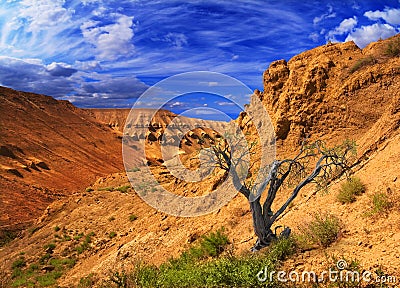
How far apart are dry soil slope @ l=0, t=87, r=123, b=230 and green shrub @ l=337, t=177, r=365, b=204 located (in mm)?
21748

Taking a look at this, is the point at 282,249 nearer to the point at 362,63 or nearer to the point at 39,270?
the point at 362,63

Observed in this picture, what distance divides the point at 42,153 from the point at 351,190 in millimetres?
40829

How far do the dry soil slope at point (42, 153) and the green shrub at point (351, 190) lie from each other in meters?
21.7

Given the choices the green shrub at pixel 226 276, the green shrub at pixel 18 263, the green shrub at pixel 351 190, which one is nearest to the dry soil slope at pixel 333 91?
the green shrub at pixel 351 190

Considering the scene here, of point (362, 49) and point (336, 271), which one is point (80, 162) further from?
point (336, 271)

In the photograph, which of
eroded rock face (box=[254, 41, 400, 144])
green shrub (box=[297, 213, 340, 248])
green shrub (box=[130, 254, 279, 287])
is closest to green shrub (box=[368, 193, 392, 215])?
green shrub (box=[297, 213, 340, 248])

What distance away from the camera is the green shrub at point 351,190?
855cm

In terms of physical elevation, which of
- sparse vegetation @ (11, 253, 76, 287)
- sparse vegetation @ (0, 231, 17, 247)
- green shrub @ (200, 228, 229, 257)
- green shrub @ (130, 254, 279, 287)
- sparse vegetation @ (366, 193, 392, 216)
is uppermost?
sparse vegetation @ (366, 193, 392, 216)

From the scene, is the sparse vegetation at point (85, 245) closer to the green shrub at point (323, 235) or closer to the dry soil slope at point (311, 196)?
the dry soil slope at point (311, 196)

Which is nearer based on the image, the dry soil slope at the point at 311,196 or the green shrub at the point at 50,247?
the dry soil slope at the point at 311,196

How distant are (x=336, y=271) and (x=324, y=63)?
11.0 meters

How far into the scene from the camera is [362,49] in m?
14.7

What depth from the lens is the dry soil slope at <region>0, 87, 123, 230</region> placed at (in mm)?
27247

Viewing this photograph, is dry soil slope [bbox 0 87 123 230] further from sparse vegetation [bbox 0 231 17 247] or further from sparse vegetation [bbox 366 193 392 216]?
sparse vegetation [bbox 366 193 392 216]
